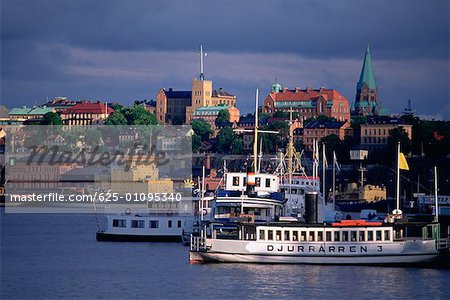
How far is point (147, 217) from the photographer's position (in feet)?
206

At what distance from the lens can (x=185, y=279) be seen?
1882 inches

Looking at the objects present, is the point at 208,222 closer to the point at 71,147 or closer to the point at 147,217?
the point at 147,217

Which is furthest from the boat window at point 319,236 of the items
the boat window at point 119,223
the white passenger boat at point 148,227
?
the boat window at point 119,223

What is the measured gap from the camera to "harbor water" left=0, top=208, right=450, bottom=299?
147 ft

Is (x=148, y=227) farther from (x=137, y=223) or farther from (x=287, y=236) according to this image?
(x=287, y=236)

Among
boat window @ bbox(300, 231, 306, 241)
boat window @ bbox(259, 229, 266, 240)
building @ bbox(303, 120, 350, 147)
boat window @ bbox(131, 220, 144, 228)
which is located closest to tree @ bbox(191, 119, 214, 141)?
building @ bbox(303, 120, 350, 147)

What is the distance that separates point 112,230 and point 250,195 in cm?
1152

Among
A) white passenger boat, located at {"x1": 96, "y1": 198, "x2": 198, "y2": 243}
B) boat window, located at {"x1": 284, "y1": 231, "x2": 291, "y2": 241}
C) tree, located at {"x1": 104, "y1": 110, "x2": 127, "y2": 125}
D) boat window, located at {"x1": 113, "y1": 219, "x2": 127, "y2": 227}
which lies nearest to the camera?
boat window, located at {"x1": 284, "y1": 231, "x2": 291, "y2": 241}

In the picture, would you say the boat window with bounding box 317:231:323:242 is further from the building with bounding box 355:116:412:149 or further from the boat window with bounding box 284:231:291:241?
the building with bounding box 355:116:412:149

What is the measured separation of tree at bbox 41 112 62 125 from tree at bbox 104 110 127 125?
6.04 metres

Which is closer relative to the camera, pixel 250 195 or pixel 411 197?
pixel 250 195

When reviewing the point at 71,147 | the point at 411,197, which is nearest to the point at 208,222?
the point at 411,197

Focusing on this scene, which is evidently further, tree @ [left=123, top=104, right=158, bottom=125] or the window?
tree @ [left=123, top=104, right=158, bottom=125]

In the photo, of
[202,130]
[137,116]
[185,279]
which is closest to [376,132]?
[202,130]
